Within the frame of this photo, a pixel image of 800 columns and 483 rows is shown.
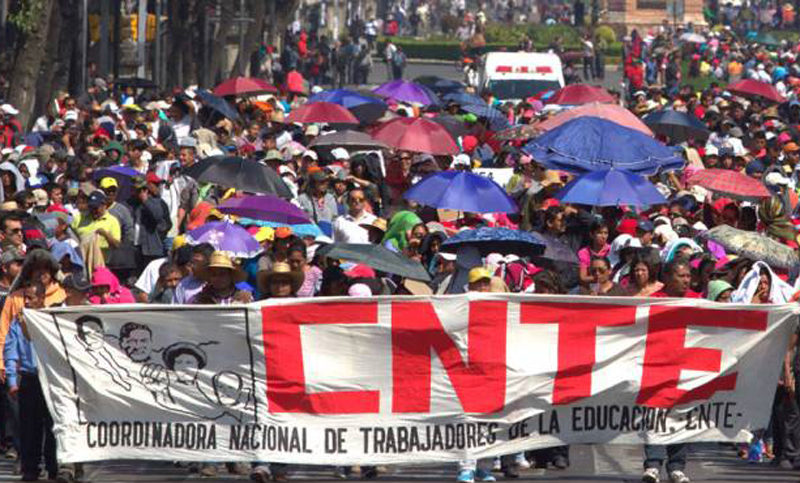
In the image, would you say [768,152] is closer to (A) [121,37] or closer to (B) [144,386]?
(B) [144,386]

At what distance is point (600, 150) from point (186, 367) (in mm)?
8177

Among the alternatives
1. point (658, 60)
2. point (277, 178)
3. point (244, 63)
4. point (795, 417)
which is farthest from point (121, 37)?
point (795, 417)

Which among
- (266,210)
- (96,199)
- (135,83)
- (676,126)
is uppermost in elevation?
(266,210)

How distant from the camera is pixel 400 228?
1859cm

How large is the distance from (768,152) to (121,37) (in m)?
22.5

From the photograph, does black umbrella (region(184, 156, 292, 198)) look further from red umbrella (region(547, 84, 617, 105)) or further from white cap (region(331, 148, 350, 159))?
red umbrella (region(547, 84, 617, 105))

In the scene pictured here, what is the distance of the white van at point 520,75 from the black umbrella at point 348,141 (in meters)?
15.1

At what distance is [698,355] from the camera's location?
13.1 meters

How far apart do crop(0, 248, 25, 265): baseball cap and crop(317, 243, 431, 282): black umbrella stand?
196 cm

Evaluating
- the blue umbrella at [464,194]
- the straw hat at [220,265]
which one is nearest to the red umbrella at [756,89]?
the blue umbrella at [464,194]

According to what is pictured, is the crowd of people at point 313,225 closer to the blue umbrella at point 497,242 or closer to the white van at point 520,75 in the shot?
the blue umbrella at point 497,242

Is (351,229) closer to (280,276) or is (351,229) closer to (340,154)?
(280,276)

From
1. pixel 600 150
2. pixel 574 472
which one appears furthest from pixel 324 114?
pixel 574 472

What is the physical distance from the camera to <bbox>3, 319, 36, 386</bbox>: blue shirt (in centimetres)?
1308
